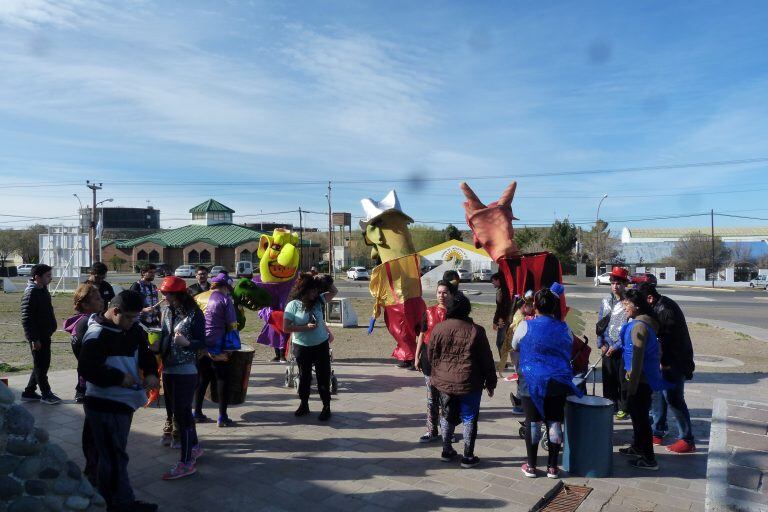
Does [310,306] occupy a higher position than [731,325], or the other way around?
[310,306]

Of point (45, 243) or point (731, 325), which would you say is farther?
point (45, 243)

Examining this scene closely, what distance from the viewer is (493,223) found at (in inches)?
301

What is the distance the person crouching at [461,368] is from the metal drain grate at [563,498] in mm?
771

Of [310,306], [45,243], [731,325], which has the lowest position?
[731,325]

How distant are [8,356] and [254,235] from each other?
47.6 meters

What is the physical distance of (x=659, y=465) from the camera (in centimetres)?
505

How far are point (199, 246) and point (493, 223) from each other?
53.1 m

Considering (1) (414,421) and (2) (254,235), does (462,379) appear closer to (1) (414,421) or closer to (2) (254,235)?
(1) (414,421)

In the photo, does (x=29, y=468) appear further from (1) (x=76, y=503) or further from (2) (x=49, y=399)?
(2) (x=49, y=399)

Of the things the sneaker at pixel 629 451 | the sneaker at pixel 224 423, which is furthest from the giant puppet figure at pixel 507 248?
the sneaker at pixel 224 423

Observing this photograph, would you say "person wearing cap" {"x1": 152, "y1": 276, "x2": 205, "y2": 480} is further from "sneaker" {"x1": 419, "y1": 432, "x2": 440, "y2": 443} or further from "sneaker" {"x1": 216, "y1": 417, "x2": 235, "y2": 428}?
"sneaker" {"x1": 419, "y1": 432, "x2": 440, "y2": 443}

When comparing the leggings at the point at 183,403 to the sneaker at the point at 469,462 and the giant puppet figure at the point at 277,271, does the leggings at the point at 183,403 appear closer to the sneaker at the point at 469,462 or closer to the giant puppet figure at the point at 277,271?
the sneaker at the point at 469,462

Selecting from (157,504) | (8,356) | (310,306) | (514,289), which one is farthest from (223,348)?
(8,356)

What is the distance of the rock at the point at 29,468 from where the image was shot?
11.0 ft
